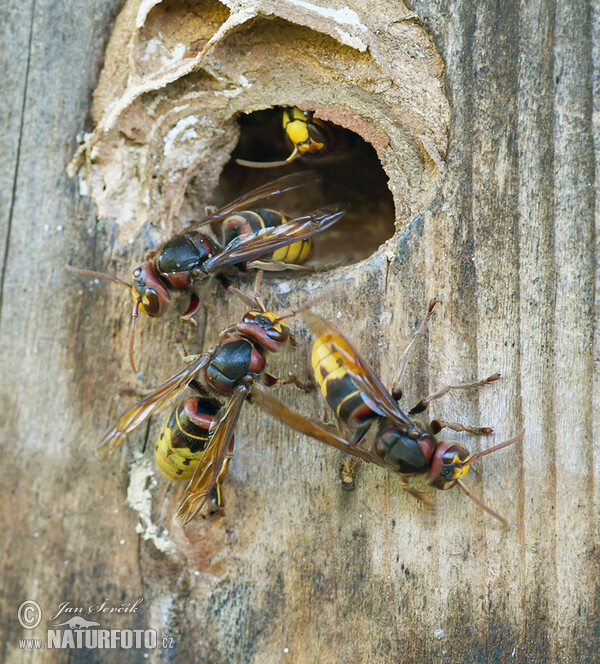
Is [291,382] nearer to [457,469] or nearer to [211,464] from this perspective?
[211,464]

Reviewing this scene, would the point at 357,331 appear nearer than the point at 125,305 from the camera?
Yes

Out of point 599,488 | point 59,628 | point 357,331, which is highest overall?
point 357,331

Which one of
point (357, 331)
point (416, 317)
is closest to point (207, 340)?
point (357, 331)

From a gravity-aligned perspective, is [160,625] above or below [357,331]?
below

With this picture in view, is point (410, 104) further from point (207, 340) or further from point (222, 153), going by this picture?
point (207, 340)

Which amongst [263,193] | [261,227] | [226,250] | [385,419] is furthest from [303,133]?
[385,419]

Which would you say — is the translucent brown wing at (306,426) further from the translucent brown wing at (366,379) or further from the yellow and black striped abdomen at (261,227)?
the yellow and black striped abdomen at (261,227)

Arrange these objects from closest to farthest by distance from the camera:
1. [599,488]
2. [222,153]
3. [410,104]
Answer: [599,488], [410,104], [222,153]

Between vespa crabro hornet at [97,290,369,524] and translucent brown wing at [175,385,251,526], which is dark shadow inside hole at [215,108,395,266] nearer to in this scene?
vespa crabro hornet at [97,290,369,524]
